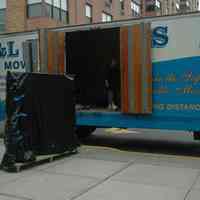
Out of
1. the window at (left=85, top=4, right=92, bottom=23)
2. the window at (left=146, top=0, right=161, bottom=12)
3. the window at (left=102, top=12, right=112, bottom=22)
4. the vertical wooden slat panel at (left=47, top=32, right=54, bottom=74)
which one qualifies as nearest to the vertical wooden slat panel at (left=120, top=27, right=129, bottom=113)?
the vertical wooden slat panel at (left=47, top=32, right=54, bottom=74)

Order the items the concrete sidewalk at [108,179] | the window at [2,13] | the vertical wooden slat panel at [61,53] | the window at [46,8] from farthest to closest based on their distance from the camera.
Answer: the window at [2,13]
the window at [46,8]
the vertical wooden slat panel at [61,53]
the concrete sidewalk at [108,179]

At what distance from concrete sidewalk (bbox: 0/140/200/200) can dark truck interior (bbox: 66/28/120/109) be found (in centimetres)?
419

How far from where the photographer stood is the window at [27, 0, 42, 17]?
27.6 m

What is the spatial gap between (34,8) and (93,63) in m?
15.5

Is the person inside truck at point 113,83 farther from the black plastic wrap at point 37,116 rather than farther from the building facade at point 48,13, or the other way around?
the building facade at point 48,13

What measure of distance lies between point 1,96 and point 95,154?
13.7 ft

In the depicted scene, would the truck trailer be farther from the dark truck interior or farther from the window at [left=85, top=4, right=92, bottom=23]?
the window at [left=85, top=4, right=92, bottom=23]

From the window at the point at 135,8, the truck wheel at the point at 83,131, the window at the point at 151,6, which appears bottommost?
the truck wheel at the point at 83,131

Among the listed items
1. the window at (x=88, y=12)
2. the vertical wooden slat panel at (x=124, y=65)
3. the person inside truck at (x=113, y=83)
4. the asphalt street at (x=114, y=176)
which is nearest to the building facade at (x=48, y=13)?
the window at (x=88, y=12)

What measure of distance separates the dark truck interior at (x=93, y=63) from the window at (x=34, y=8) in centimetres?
1505

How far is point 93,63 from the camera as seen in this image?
13695 mm

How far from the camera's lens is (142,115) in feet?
33.0

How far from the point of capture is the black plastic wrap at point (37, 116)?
8312 millimetres

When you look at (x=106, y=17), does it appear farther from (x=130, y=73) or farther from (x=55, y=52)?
(x=130, y=73)
